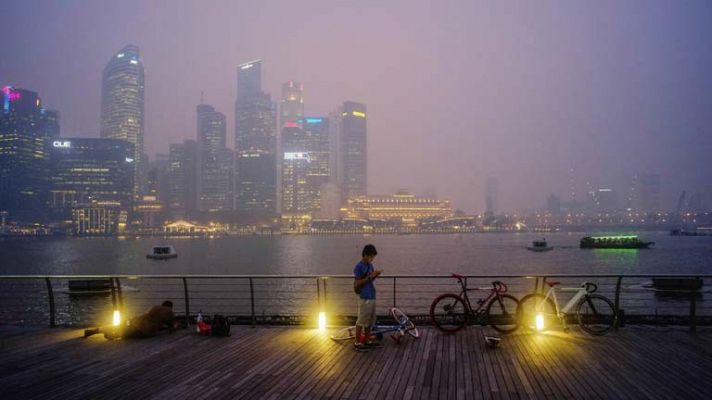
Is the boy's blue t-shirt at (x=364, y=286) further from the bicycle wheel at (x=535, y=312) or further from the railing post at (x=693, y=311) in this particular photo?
the railing post at (x=693, y=311)

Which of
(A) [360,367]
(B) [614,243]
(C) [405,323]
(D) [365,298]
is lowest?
(B) [614,243]

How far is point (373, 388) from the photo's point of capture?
6.51 m

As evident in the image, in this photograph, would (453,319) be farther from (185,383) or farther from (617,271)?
(617,271)

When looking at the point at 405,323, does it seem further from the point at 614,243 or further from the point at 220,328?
the point at 614,243

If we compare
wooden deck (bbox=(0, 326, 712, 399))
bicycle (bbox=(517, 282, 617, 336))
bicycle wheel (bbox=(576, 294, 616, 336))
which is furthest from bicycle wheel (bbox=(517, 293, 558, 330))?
bicycle wheel (bbox=(576, 294, 616, 336))

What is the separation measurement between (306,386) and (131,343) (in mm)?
4849

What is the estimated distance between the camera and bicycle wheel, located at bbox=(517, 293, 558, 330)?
9523 mm

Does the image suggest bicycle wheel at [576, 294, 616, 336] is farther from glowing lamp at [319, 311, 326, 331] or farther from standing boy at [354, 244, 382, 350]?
glowing lamp at [319, 311, 326, 331]

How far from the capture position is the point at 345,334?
31.3 ft

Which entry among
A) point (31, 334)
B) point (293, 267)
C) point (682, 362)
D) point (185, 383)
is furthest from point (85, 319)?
point (293, 267)

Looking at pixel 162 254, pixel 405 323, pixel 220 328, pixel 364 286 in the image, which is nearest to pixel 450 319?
pixel 405 323

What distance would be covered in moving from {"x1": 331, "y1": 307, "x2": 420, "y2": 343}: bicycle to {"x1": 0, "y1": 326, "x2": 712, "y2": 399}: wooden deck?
220 mm

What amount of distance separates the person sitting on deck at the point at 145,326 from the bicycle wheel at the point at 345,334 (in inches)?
152

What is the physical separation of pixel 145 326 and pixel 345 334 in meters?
4.45
